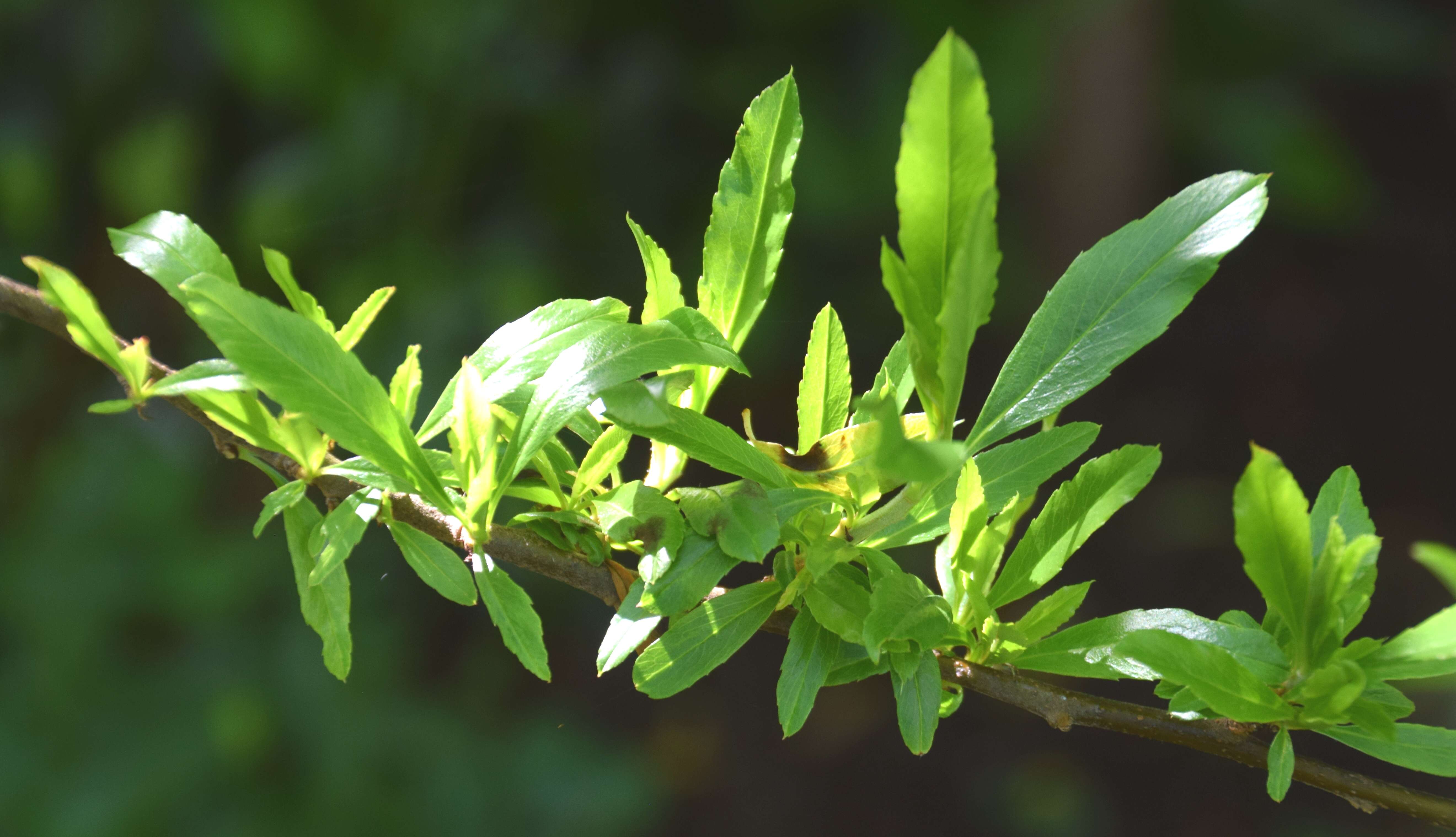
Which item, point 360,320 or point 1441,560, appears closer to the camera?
point 1441,560

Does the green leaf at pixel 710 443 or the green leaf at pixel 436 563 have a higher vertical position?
the green leaf at pixel 710 443

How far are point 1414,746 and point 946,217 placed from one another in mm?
166

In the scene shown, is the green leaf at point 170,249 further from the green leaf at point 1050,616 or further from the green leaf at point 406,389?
the green leaf at point 1050,616

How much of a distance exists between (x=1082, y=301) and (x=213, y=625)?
115 centimetres

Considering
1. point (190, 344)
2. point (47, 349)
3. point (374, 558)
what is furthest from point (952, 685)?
point (47, 349)

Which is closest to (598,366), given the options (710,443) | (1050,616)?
(710,443)

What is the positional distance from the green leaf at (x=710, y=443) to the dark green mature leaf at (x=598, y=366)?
0.04ft

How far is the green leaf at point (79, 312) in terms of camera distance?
22 cm

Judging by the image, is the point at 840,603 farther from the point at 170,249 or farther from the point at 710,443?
the point at 170,249

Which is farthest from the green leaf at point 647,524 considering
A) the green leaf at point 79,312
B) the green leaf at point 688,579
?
the green leaf at point 79,312

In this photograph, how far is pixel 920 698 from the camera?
25 centimetres

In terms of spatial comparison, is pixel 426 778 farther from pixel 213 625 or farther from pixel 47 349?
pixel 47 349

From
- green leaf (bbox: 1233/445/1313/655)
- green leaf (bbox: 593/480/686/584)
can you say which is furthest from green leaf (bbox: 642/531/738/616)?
green leaf (bbox: 1233/445/1313/655)

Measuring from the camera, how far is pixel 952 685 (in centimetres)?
27
